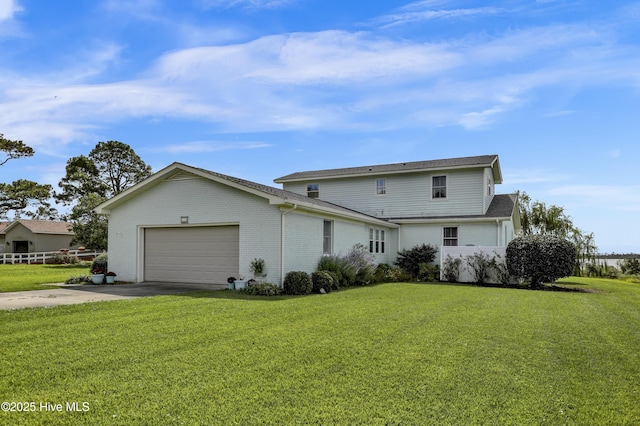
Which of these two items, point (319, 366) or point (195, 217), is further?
point (195, 217)

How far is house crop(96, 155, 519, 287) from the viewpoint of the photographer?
1431 centimetres

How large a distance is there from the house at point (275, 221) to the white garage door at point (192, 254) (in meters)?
0.04

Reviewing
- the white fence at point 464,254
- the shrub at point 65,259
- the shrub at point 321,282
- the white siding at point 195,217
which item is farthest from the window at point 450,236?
the shrub at point 65,259

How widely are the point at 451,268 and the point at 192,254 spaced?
36.9 ft

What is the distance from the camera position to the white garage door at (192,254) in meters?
15.1

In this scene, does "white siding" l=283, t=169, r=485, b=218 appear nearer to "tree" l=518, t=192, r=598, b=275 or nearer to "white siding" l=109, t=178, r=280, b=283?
"tree" l=518, t=192, r=598, b=275

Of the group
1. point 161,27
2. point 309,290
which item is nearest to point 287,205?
point 309,290

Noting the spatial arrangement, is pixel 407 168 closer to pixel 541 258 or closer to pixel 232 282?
pixel 541 258

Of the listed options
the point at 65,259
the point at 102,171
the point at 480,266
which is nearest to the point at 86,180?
the point at 102,171

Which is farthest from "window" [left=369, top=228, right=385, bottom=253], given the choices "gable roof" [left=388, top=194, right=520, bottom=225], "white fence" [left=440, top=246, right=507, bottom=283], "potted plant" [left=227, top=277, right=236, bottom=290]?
"potted plant" [left=227, top=277, right=236, bottom=290]

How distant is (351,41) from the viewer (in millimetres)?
13844

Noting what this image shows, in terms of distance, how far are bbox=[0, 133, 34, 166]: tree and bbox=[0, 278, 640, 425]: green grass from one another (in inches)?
1256

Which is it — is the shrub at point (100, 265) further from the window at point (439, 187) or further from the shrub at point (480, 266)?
the window at point (439, 187)

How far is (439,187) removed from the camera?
74.4ft
